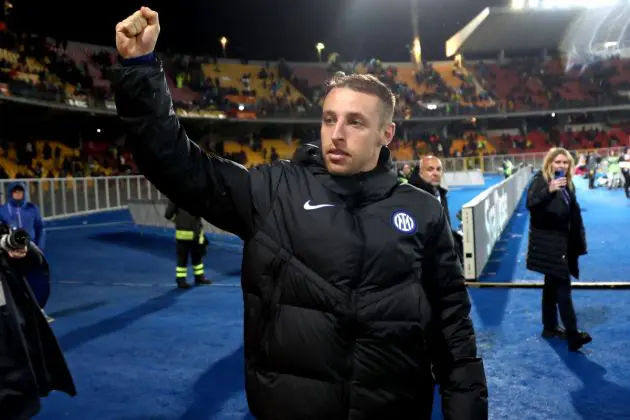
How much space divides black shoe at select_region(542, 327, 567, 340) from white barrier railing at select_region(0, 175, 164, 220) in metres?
13.8

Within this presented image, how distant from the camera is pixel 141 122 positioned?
1705mm

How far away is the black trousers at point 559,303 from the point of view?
17.7 feet

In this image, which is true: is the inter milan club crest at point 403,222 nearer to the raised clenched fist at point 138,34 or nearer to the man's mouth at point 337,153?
the man's mouth at point 337,153

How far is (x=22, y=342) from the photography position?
3.29 m

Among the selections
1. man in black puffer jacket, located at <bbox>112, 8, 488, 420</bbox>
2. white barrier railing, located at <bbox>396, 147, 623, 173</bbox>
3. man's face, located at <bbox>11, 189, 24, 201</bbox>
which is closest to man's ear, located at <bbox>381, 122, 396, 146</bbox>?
man in black puffer jacket, located at <bbox>112, 8, 488, 420</bbox>

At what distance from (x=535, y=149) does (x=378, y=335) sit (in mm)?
52385

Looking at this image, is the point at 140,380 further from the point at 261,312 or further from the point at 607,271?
the point at 607,271

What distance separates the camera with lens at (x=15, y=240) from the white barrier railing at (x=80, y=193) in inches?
507

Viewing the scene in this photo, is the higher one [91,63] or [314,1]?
[314,1]

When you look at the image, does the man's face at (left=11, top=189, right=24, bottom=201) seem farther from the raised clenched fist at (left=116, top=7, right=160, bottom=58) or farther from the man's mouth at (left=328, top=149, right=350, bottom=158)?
the man's mouth at (left=328, top=149, right=350, bottom=158)

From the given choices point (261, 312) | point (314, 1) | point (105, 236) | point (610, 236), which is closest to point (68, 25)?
point (314, 1)

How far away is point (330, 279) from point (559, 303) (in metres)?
4.37

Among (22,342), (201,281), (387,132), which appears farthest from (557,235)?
(201,281)

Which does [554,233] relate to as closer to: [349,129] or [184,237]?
[349,129]
